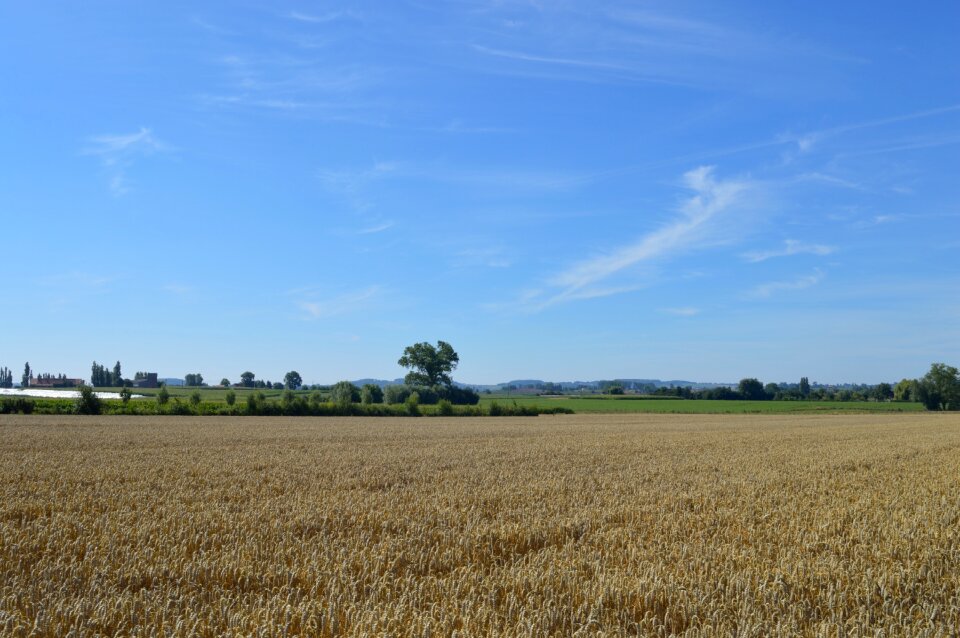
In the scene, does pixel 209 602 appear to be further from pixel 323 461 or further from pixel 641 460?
pixel 641 460

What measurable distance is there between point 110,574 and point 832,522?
32.0 feet

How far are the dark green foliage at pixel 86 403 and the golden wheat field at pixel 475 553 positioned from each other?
160 feet

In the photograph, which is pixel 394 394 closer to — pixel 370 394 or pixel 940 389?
pixel 370 394

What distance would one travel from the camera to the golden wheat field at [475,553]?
5.72 m

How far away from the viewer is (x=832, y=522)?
392 inches

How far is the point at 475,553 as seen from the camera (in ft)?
26.6

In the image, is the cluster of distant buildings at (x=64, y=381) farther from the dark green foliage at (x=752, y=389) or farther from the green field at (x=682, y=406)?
the dark green foliage at (x=752, y=389)

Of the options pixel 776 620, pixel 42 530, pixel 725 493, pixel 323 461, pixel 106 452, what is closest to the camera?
pixel 776 620

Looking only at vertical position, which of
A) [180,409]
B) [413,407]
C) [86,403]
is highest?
[86,403]

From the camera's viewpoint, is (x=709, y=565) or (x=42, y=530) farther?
(x=42, y=530)

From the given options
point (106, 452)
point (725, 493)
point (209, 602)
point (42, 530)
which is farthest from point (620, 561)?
point (106, 452)

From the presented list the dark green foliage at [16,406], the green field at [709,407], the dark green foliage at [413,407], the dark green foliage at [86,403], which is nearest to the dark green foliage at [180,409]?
the dark green foliage at [86,403]

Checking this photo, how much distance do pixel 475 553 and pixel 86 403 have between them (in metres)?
62.4

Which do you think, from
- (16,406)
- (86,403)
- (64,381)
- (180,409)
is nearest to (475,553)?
(86,403)
